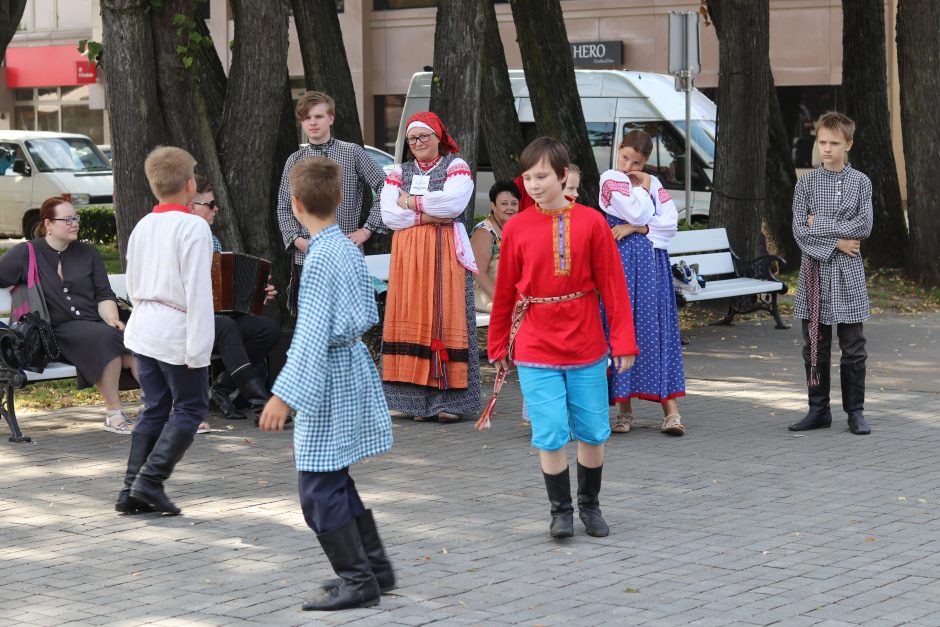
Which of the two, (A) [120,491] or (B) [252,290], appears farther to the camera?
(B) [252,290]

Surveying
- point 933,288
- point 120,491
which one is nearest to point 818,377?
point 120,491

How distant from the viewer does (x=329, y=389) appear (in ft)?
17.4

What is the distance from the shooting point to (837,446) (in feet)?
27.8

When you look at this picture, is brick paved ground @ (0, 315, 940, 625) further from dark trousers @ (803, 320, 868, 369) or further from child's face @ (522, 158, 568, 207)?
child's face @ (522, 158, 568, 207)

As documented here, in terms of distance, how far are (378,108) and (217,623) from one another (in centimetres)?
3443

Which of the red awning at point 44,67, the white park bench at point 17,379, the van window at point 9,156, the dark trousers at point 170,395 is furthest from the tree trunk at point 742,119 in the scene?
the red awning at point 44,67

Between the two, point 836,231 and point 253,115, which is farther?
point 253,115

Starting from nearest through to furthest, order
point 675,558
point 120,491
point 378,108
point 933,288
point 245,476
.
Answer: point 675,558
point 120,491
point 245,476
point 933,288
point 378,108

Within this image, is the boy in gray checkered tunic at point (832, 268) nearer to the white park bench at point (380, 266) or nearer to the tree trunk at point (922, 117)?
the white park bench at point (380, 266)

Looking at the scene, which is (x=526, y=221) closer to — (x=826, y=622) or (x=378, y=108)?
(x=826, y=622)

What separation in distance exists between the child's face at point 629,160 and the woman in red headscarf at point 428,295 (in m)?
1.10

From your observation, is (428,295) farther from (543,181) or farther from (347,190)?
(543,181)

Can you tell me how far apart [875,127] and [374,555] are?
1393 centimetres

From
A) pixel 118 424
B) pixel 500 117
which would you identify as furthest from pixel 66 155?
pixel 118 424
